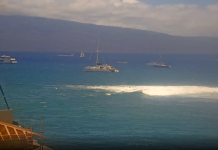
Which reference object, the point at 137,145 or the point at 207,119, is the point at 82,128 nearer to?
the point at 137,145

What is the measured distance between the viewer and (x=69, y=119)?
2489cm

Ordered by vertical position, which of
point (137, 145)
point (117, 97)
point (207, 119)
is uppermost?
point (117, 97)

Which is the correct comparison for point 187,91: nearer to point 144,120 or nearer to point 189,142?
point 144,120

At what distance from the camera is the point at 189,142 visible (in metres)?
20.0

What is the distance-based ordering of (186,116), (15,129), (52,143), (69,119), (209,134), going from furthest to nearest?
(186,116), (69,119), (209,134), (52,143), (15,129)

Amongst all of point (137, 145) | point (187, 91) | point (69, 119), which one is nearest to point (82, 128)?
point (69, 119)

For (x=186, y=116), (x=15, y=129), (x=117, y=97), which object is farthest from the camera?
(x=117, y=97)

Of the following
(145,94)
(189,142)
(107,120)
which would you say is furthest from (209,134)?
(145,94)

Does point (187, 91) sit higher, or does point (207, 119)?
point (187, 91)

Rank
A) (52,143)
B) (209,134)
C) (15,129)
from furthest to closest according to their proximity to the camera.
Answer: (209,134), (52,143), (15,129)

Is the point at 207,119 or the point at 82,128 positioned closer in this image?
the point at 82,128

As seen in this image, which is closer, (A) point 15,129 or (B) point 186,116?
(A) point 15,129

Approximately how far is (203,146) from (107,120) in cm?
763

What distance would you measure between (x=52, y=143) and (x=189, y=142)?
7150mm
